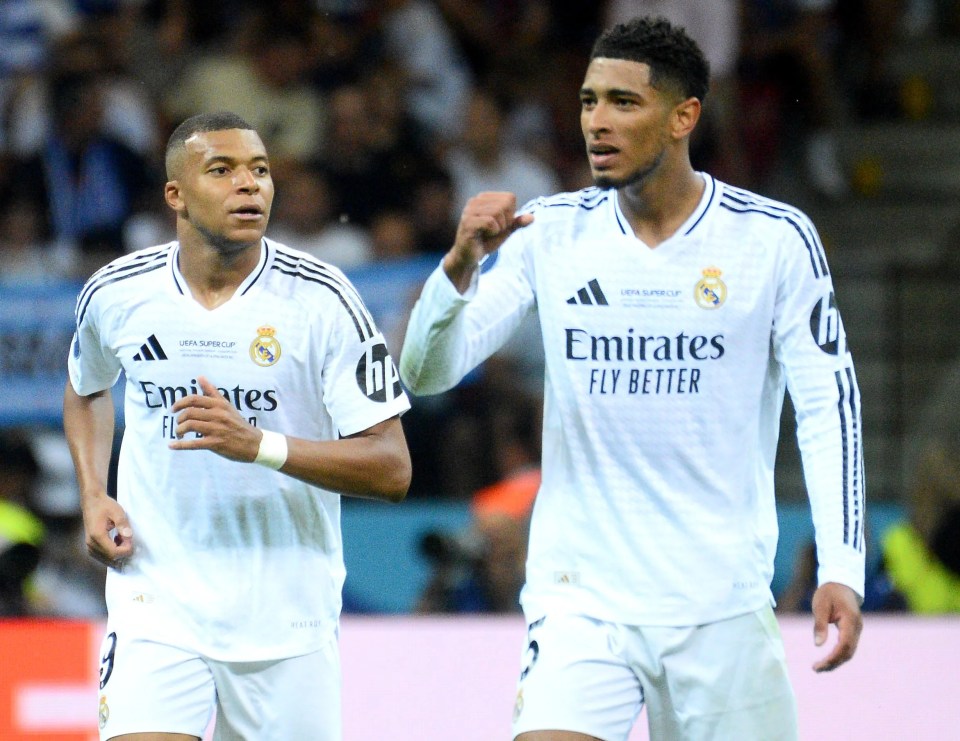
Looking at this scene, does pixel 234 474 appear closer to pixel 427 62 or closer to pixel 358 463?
pixel 358 463

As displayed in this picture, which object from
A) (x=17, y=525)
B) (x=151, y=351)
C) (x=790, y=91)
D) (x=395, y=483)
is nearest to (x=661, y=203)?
(x=395, y=483)

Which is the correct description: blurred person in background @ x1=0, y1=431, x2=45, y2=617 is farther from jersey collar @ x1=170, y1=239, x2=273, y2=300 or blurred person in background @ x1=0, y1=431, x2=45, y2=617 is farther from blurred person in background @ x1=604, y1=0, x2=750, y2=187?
blurred person in background @ x1=604, y1=0, x2=750, y2=187

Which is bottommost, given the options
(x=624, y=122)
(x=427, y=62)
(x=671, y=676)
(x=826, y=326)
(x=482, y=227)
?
(x=671, y=676)

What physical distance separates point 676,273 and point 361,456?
89 cm

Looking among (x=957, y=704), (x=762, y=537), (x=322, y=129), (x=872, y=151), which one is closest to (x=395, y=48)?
(x=322, y=129)

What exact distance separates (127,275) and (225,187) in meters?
0.41

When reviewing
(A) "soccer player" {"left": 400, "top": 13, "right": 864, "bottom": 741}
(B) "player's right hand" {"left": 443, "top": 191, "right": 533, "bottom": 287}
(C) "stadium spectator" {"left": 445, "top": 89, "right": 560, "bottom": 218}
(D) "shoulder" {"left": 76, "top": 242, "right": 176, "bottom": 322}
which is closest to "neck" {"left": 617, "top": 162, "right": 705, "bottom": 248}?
(A) "soccer player" {"left": 400, "top": 13, "right": 864, "bottom": 741}

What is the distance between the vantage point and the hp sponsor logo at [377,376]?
4.15m

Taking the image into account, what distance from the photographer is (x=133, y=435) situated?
427 cm

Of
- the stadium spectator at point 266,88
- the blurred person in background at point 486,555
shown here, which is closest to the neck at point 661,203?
the blurred person in background at point 486,555

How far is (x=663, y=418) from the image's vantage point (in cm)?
404

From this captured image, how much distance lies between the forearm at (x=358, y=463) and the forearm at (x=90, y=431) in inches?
30.3

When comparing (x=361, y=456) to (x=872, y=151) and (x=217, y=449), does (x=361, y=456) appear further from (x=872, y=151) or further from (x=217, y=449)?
(x=872, y=151)

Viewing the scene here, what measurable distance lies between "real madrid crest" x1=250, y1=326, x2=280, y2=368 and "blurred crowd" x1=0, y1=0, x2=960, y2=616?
3362mm
